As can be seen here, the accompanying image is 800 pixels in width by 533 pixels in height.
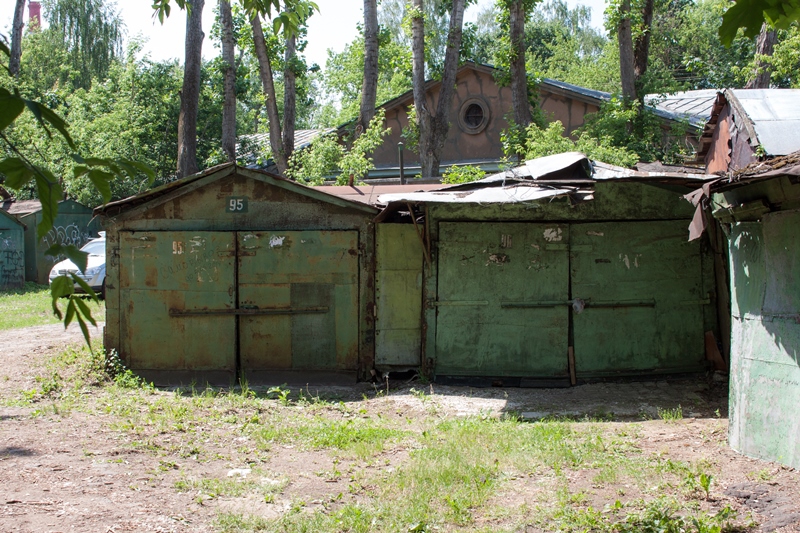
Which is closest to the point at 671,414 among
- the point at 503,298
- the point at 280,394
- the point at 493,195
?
the point at 503,298

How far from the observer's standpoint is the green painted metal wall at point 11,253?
2150cm

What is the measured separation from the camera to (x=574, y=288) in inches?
364

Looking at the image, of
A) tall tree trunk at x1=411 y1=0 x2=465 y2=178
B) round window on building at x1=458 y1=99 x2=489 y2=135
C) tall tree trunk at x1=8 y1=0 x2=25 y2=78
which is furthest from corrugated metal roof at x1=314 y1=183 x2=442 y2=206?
tall tree trunk at x1=8 y1=0 x2=25 y2=78

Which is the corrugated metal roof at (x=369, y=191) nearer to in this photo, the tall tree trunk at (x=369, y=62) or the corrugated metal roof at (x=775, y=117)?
A: the corrugated metal roof at (x=775, y=117)

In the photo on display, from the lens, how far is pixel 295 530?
15.9 feet

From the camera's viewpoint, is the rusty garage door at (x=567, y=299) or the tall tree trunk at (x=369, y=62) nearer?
the rusty garage door at (x=567, y=299)

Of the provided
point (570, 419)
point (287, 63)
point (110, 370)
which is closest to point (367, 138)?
point (287, 63)

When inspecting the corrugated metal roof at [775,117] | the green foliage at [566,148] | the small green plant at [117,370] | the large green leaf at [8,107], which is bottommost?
the small green plant at [117,370]

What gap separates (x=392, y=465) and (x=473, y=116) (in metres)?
16.6

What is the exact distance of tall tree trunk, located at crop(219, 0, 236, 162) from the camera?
18531 mm

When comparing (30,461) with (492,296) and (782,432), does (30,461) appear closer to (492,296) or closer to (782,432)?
(492,296)

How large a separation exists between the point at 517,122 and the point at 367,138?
3876 millimetres

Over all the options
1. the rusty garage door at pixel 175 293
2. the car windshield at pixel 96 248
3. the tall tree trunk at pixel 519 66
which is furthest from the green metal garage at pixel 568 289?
the car windshield at pixel 96 248

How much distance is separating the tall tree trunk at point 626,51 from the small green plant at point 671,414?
11.1 meters
